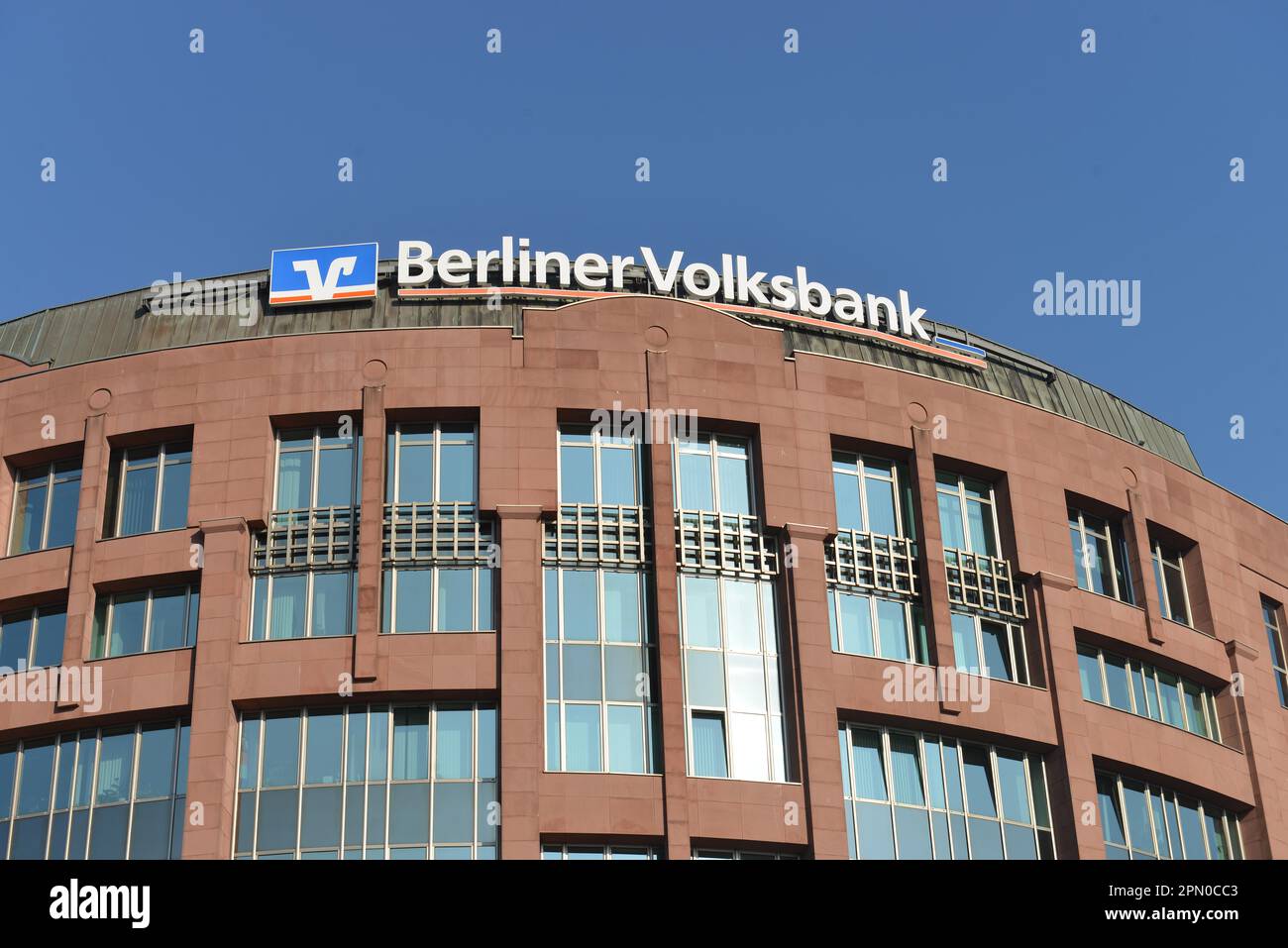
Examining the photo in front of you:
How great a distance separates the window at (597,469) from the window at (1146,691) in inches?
545

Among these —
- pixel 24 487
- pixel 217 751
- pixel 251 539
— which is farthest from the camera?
pixel 24 487

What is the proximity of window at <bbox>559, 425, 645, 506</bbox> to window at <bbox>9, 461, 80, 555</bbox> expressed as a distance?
13606 millimetres

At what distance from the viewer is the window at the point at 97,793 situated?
4288cm

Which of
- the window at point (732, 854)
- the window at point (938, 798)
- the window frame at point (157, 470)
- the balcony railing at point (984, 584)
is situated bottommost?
the window at point (732, 854)

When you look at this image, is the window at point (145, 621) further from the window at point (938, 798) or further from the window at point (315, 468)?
the window at point (938, 798)

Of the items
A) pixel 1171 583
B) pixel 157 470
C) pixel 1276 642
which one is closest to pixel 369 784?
pixel 157 470

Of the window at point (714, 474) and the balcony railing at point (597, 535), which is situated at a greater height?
the window at point (714, 474)

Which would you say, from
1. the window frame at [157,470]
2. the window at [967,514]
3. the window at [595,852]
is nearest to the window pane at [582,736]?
the window at [595,852]

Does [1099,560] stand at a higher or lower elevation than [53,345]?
lower

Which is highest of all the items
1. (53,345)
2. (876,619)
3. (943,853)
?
(53,345)

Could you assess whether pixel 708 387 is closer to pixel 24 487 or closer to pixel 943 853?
pixel 943 853
